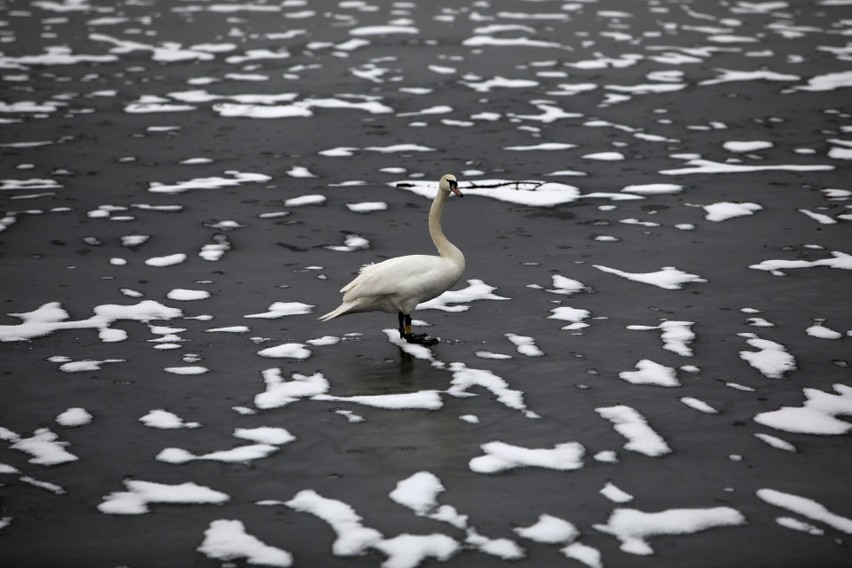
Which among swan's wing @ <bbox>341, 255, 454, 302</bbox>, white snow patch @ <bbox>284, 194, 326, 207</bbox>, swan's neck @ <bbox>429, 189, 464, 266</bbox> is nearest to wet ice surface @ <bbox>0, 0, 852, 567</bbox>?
white snow patch @ <bbox>284, 194, 326, 207</bbox>

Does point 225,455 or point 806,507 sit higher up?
point 806,507

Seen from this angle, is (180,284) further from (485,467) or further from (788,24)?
(788,24)

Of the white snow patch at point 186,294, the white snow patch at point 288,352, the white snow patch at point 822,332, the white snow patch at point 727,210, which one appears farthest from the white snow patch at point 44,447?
the white snow patch at point 727,210

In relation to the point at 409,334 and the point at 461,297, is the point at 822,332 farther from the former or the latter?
the point at 409,334

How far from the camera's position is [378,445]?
6.45 m

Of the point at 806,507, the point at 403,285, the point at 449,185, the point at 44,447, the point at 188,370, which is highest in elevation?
the point at 449,185

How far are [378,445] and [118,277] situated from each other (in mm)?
4073

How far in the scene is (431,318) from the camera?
8.70 m

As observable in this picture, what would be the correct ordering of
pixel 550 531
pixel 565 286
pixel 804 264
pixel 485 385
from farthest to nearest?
1. pixel 804 264
2. pixel 565 286
3. pixel 485 385
4. pixel 550 531

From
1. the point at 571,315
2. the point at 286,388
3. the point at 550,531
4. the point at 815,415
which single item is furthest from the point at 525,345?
the point at 550,531

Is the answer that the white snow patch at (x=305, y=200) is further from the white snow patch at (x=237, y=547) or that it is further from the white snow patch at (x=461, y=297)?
the white snow patch at (x=237, y=547)

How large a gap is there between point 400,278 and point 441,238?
583 millimetres

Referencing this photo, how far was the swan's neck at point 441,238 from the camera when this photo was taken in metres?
8.09

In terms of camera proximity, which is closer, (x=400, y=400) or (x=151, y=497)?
(x=151, y=497)
